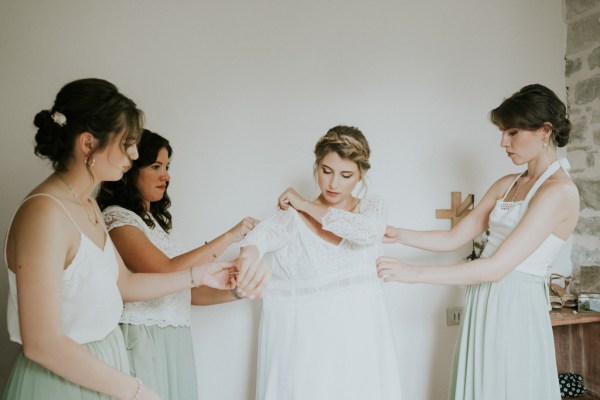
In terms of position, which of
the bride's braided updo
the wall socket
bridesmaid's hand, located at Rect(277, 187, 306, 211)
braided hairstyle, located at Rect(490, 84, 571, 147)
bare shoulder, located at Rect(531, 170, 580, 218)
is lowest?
the wall socket

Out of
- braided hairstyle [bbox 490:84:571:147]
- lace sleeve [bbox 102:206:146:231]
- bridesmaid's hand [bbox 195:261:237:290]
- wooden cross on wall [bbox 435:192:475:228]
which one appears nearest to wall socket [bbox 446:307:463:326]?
wooden cross on wall [bbox 435:192:475:228]

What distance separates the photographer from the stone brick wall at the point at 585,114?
287 centimetres

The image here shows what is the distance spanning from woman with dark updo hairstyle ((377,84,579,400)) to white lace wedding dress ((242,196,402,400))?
0.50 feet

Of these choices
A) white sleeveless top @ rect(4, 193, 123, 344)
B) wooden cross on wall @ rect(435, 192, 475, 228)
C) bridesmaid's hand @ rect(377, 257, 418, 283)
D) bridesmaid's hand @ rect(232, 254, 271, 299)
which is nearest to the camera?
white sleeveless top @ rect(4, 193, 123, 344)

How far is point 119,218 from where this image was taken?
5.47 feet

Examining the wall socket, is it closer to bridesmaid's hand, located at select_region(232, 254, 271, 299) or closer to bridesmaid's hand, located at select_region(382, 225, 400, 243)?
bridesmaid's hand, located at select_region(382, 225, 400, 243)

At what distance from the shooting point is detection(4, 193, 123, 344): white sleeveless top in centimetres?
115

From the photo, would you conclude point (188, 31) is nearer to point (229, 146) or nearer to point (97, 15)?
point (97, 15)

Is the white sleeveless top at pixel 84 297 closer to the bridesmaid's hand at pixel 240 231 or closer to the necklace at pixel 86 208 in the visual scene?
the necklace at pixel 86 208

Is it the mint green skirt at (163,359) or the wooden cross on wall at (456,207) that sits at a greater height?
the wooden cross on wall at (456,207)

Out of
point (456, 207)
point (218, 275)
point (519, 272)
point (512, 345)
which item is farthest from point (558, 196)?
point (218, 275)

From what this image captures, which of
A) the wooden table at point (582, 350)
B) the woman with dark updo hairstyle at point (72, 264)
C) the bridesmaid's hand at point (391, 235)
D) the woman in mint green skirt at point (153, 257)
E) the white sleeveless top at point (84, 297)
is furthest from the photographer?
the wooden table at point (582, 350)

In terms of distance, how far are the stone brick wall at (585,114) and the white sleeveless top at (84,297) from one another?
8.97 ft

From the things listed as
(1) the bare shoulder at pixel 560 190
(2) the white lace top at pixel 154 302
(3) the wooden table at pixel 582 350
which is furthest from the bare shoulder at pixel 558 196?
(2) the white lace top at pixel 154 302
